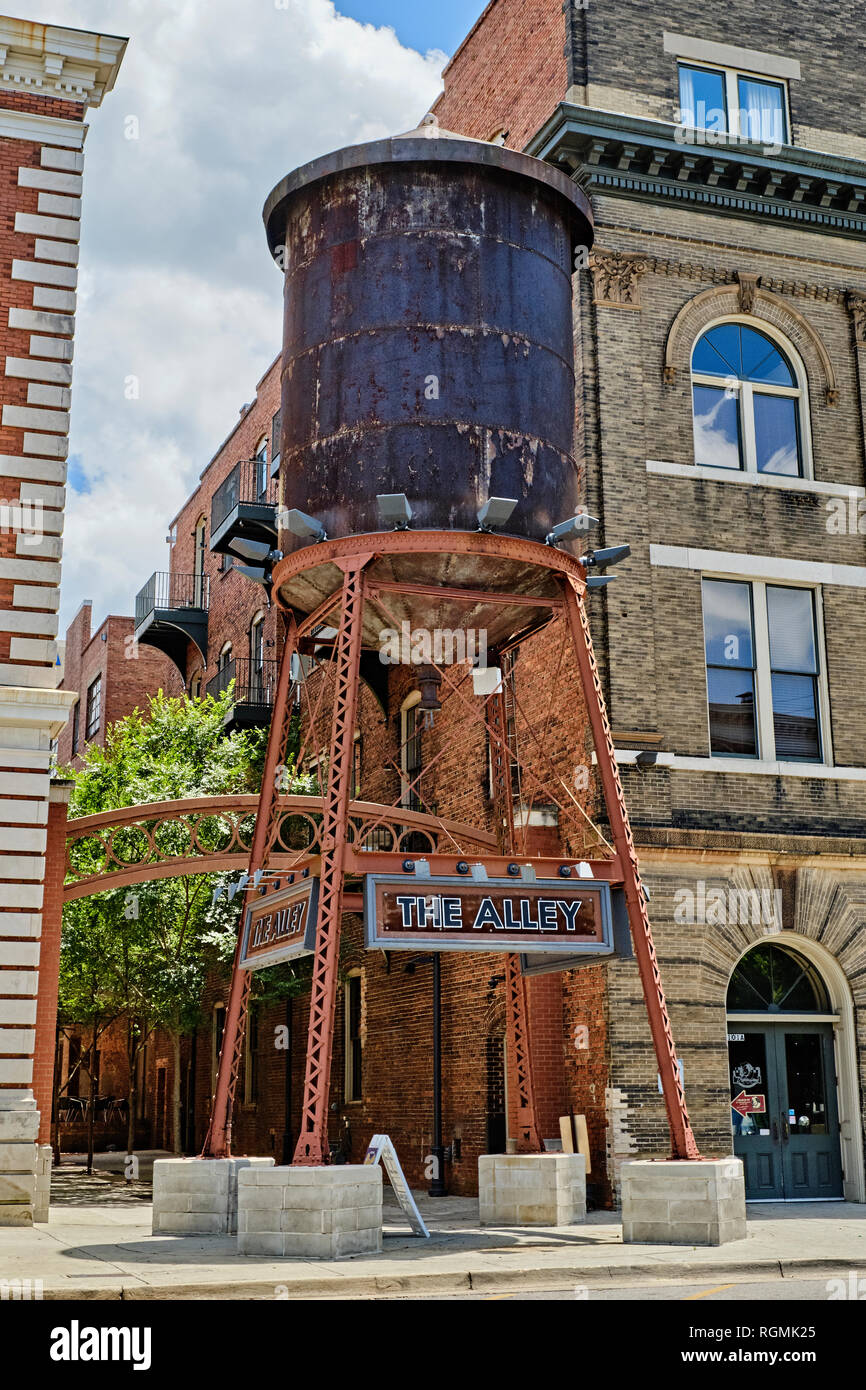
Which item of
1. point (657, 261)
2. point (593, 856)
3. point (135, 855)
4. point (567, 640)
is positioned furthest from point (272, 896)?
point (135, 855)

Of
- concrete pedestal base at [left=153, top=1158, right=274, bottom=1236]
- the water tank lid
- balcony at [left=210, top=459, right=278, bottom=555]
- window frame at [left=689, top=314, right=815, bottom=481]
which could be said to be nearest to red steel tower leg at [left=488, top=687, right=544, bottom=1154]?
concrete pedestal base at [left=153, top=1158, right=274, bottom=1236]

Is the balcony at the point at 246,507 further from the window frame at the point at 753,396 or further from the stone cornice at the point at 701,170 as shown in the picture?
the stone cornice at the point at 701,170

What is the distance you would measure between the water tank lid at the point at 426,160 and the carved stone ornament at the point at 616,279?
4.39 metres

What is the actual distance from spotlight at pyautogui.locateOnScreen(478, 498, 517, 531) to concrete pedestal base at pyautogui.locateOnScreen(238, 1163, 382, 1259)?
611cm

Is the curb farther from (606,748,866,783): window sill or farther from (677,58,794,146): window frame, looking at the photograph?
(677,58,794,146): window frame

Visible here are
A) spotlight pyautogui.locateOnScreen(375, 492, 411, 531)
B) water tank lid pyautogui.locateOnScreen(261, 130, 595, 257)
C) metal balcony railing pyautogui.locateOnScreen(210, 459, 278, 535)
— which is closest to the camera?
spotlight pyautogui.locateOnScreen(375, 492, 411, 531)

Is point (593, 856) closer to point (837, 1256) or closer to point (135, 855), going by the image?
point (837, 1256)

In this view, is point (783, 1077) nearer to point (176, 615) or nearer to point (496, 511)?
point (496, 511)

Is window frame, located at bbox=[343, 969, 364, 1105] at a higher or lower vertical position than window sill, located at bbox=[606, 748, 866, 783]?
lower

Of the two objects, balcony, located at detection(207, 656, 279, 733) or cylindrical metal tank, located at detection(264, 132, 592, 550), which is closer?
cylindrical metal tank, located at detection(264, 132, 592, 550)

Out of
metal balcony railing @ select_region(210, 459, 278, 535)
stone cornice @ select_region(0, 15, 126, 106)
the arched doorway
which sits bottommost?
the arched doorway

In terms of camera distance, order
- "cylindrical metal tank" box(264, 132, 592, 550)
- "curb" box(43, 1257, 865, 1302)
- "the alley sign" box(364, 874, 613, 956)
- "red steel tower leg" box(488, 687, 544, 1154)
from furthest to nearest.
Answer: "red steel tower leg" box(488, 687, 544, 1154), "cylindrical metal tank" box(264, 132, 592, 550), "the alley sign" box(364, 874, 613, 956), "curb" box(43, 1257, 865, 1302)

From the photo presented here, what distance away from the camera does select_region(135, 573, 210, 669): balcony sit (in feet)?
128
